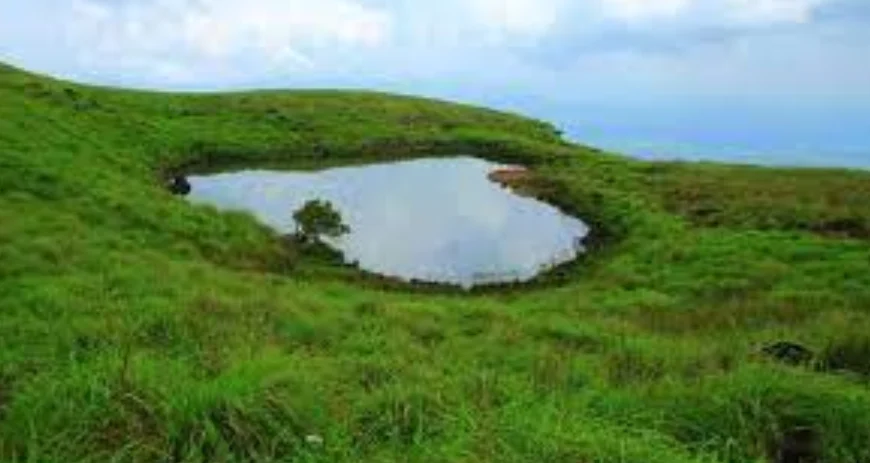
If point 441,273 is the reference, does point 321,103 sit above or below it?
above

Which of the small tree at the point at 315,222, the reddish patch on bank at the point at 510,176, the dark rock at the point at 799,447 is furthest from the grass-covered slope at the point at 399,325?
the small tree at the point at 315,222

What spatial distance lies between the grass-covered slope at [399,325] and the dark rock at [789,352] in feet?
1.21

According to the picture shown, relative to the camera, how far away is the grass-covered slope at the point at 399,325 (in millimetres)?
11961

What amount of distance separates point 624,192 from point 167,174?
2388 centimetres

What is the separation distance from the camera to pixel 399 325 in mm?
29781

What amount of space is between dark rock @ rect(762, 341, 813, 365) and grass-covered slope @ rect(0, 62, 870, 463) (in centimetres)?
37

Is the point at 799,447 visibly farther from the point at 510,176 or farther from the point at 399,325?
the point at 510,176

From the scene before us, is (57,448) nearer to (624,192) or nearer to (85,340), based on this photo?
(85,340)

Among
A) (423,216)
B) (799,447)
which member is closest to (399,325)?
(799,447)

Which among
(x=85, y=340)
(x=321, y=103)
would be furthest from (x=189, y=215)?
(x=321, y=103)

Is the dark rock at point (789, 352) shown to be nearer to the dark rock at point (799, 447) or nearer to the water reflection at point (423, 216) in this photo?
the dark rock at point (799, 447)

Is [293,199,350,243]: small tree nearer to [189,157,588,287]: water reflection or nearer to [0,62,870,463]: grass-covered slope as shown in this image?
[189,157,588,287]: water reflection

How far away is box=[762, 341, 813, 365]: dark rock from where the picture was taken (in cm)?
1939

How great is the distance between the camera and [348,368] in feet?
52.7
